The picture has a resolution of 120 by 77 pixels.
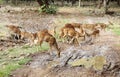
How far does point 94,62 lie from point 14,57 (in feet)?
12.7

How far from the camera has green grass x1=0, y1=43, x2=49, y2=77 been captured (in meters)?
10.3

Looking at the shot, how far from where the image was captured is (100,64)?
8320 millimetres

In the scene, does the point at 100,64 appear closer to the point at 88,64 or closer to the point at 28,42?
the point at 88,64

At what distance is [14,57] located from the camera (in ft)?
38.4

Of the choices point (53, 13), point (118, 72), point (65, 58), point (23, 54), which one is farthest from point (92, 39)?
point (53, 13)

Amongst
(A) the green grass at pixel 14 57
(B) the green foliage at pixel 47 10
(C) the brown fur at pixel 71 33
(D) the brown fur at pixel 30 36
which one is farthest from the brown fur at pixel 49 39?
(B) the green foliage at pixel 47 10

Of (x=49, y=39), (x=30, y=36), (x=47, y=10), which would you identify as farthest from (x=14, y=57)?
(x=47, y=10)

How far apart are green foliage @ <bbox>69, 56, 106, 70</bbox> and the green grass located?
1.93 m

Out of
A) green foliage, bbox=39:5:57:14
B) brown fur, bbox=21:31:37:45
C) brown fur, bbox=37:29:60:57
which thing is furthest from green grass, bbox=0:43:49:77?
green foliage, bbox=39:5:57:14

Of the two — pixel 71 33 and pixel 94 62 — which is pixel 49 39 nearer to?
pixel 71 33

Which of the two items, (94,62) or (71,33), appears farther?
(71,33)

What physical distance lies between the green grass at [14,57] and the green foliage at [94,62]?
1.93 metres

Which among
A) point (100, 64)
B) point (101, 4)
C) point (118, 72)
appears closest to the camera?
point (100, 64)

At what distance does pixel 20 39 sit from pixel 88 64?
656 centimetres
